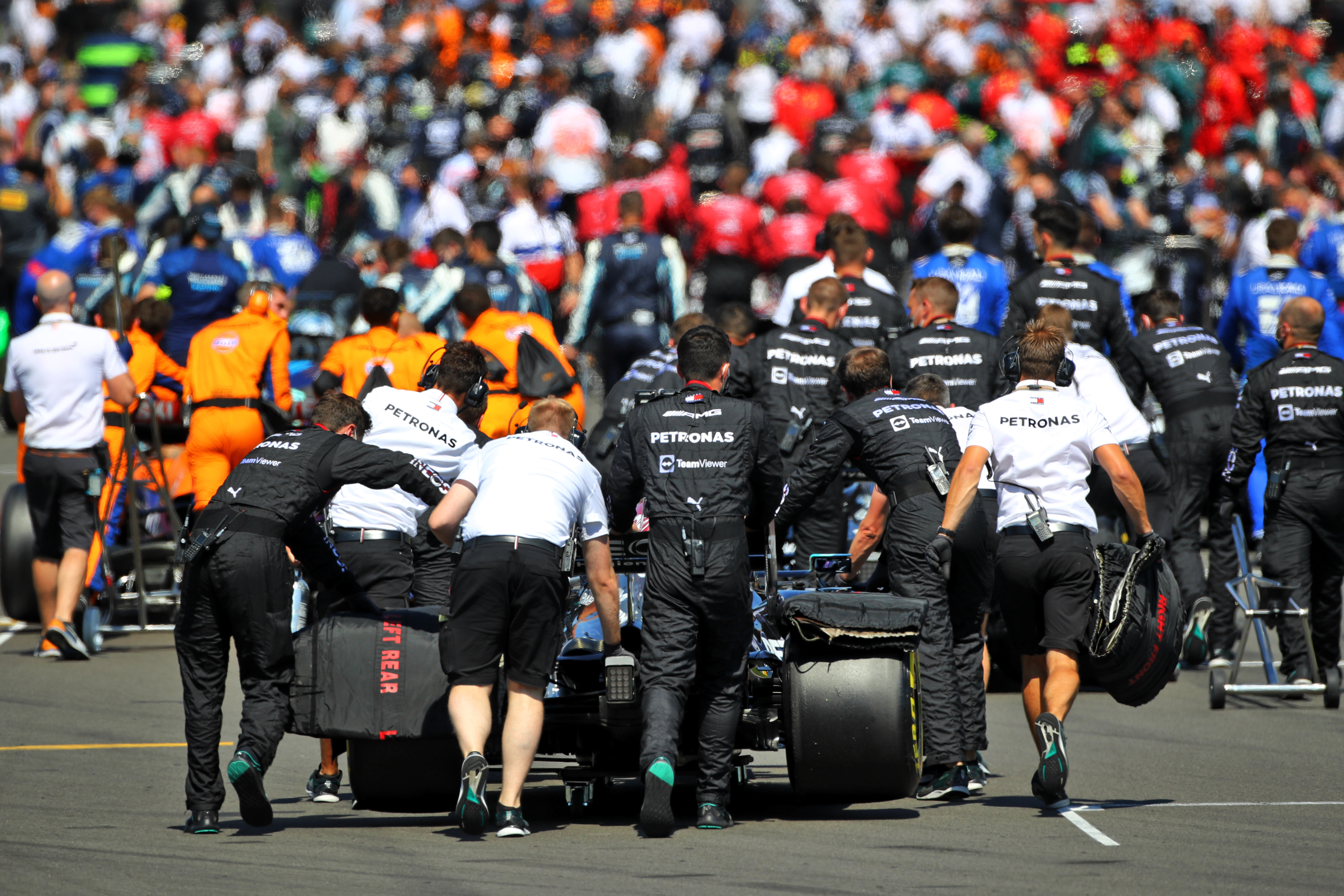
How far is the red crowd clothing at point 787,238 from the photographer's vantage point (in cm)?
1597

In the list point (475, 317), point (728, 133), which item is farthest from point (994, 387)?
point (728, 133)

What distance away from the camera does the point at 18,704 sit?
1031 cm

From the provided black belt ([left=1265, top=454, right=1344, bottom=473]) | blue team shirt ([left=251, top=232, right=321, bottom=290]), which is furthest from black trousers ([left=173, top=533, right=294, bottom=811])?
blue team shirt ([left=251, top=232, right=321, bottom=290])

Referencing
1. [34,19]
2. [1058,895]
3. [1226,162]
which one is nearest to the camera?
[1058,895]

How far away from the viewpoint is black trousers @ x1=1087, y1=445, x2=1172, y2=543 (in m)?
10.9

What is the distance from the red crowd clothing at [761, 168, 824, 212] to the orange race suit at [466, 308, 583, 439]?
545 centimetres

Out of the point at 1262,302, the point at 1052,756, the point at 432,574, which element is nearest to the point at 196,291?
the point at 432,574

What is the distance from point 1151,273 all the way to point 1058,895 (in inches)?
486

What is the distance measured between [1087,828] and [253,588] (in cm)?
340

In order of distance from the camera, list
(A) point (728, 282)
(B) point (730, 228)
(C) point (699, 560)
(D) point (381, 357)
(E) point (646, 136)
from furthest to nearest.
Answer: (E) point (646, 136) → (B) point (730, 228) → (A) point (728, 282) → (D) point (381, 357) → (C) point (699, 560)

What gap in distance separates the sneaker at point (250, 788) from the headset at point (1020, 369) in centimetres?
362

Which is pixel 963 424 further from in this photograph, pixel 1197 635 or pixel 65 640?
pixel 65 640

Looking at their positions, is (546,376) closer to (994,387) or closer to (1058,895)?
(994,387)

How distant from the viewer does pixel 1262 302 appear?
1320 centimetres
